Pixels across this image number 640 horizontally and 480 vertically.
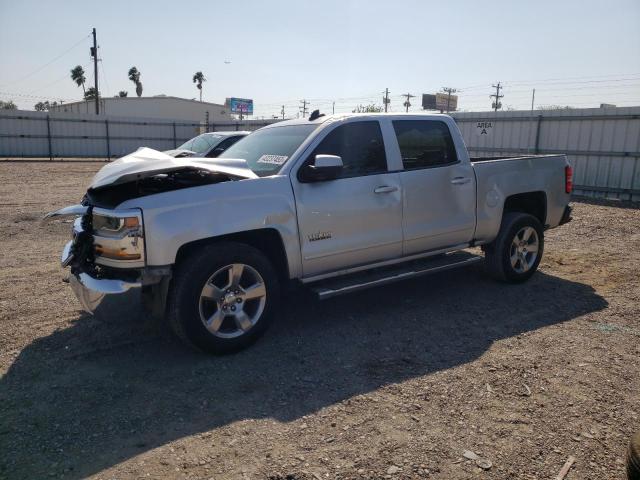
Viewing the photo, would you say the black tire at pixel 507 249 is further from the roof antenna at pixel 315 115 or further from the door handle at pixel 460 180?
the roof antenna at pixel 315 115

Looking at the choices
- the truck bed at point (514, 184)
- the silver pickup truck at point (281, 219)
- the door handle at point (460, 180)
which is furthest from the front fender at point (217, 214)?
the truck bed at point (514, 184)

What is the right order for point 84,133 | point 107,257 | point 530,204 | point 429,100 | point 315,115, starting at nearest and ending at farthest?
point 107,257 < point 315,115 < point 530,204 < point 84,133 < point 429,100

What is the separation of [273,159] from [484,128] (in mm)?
13787

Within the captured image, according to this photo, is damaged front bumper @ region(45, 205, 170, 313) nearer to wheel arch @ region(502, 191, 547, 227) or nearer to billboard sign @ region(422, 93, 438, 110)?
wheel arch @ region(502, 191, 547, 227)

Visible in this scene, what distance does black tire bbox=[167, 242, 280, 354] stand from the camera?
3947mm

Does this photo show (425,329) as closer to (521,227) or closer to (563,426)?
(563,426)

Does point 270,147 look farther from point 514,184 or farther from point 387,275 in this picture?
point 514,184

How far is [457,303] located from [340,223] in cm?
178

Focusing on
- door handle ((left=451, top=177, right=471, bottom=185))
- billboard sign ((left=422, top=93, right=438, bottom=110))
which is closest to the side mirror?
door handle ((left=451, top=177, right=471, bottom=185))

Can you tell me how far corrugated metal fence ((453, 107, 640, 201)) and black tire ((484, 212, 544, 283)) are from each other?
8.98 m

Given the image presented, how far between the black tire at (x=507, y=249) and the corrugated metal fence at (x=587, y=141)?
29.5 feet

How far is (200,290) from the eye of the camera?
400cm

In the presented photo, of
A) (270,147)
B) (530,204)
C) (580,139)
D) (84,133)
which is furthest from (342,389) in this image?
(84,133)

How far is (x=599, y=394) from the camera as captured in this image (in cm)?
363
